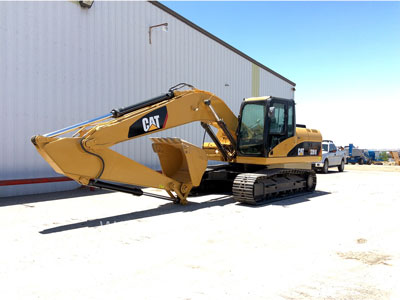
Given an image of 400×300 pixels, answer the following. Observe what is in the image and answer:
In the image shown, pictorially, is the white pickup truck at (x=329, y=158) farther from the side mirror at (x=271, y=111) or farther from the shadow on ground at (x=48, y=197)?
the shadow on ground at (x=48, y=197)

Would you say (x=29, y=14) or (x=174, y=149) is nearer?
(x=174, y=149)

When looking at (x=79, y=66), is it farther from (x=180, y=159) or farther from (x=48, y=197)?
(x=180, y=159)

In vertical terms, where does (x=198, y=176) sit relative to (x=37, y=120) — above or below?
below

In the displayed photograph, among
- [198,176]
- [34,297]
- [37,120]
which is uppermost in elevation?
[37,120]

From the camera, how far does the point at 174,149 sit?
849 cm

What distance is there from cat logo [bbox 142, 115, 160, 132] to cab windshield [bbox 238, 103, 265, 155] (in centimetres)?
286

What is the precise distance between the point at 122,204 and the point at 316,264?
17.3 ft

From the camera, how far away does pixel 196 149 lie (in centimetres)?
770

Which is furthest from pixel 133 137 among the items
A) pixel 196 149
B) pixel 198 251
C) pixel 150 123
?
pixel 198 251

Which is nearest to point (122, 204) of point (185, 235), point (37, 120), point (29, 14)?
point (185, 235)

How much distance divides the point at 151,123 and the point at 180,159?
73.9 inches

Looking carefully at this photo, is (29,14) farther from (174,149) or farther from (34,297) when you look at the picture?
(34,297)

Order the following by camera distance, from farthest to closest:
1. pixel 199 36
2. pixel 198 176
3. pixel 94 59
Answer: pixel 199 36 → pixel 94 59 → pixel 198 176

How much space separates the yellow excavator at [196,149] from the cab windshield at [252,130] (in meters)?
0.03
